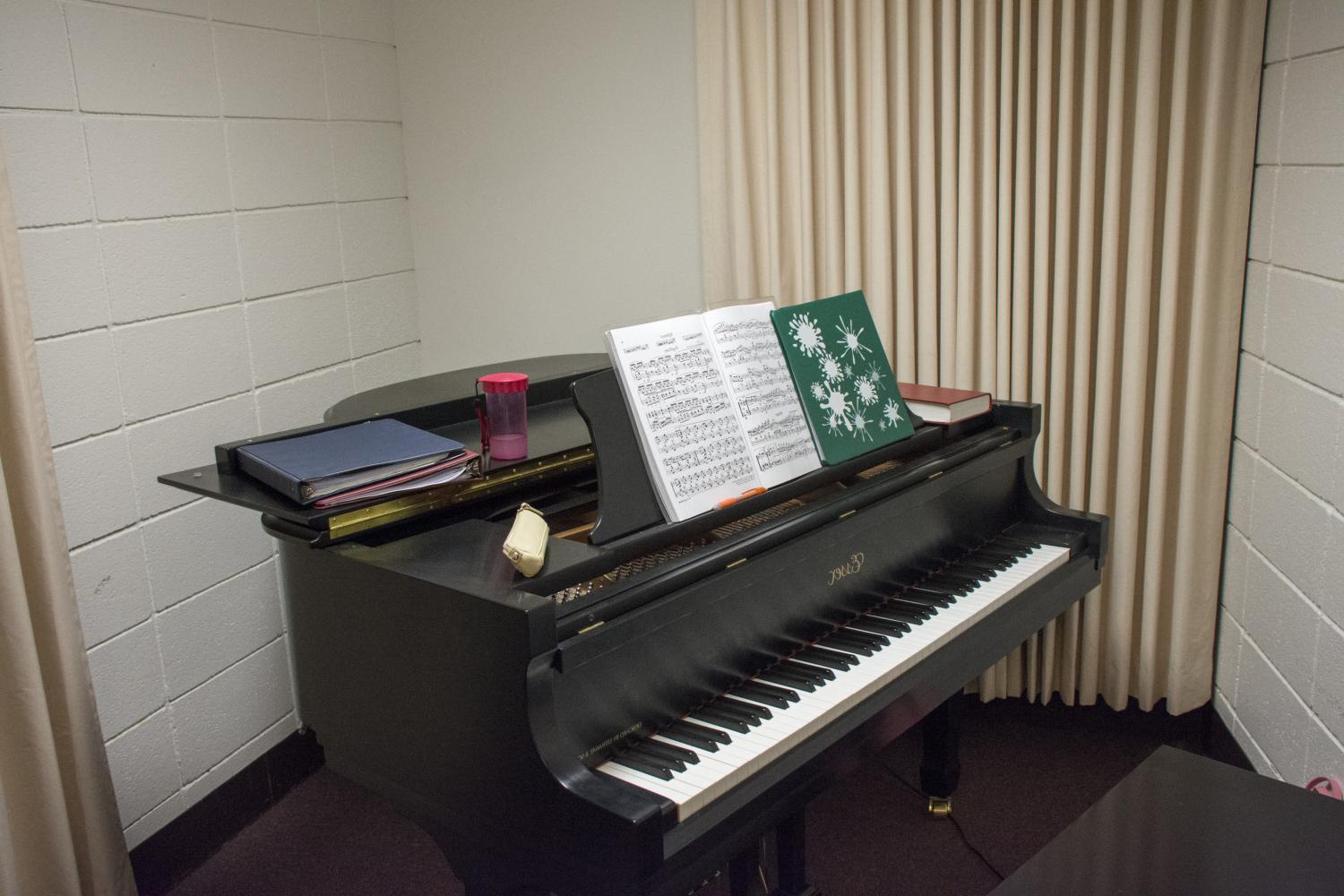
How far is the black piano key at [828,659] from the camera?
1.72 m

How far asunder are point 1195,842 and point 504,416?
113 cm

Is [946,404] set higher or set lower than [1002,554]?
higher

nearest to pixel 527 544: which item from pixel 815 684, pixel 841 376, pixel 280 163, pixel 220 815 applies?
pixel 815 684

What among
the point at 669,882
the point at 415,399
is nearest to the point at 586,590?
the point at 669,882

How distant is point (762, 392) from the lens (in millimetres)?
1818

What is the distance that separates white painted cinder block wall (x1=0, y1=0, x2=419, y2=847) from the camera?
2.20 m

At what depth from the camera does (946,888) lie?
7.48 ft

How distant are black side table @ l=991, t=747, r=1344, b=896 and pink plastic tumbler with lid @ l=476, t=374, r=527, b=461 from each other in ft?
3.26

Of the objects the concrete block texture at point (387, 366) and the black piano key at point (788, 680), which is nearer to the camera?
the black piano key at point (788, 680)

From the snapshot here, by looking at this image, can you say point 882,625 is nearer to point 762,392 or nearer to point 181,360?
point 762,392

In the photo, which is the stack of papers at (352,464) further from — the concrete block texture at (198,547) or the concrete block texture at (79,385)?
the concrete block texture at (198,547)

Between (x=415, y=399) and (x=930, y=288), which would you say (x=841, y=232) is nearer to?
(x=930, y=288)

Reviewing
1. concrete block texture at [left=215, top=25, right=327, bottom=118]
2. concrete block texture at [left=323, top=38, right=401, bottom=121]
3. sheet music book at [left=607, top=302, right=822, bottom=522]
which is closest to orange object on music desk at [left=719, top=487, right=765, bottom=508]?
sheet music book at [left=607, top=302, right=822, bottom=522]

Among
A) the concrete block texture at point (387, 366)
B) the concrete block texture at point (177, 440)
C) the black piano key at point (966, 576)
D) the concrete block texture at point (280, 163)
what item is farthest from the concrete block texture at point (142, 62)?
the black piano key at point (966, 576)
